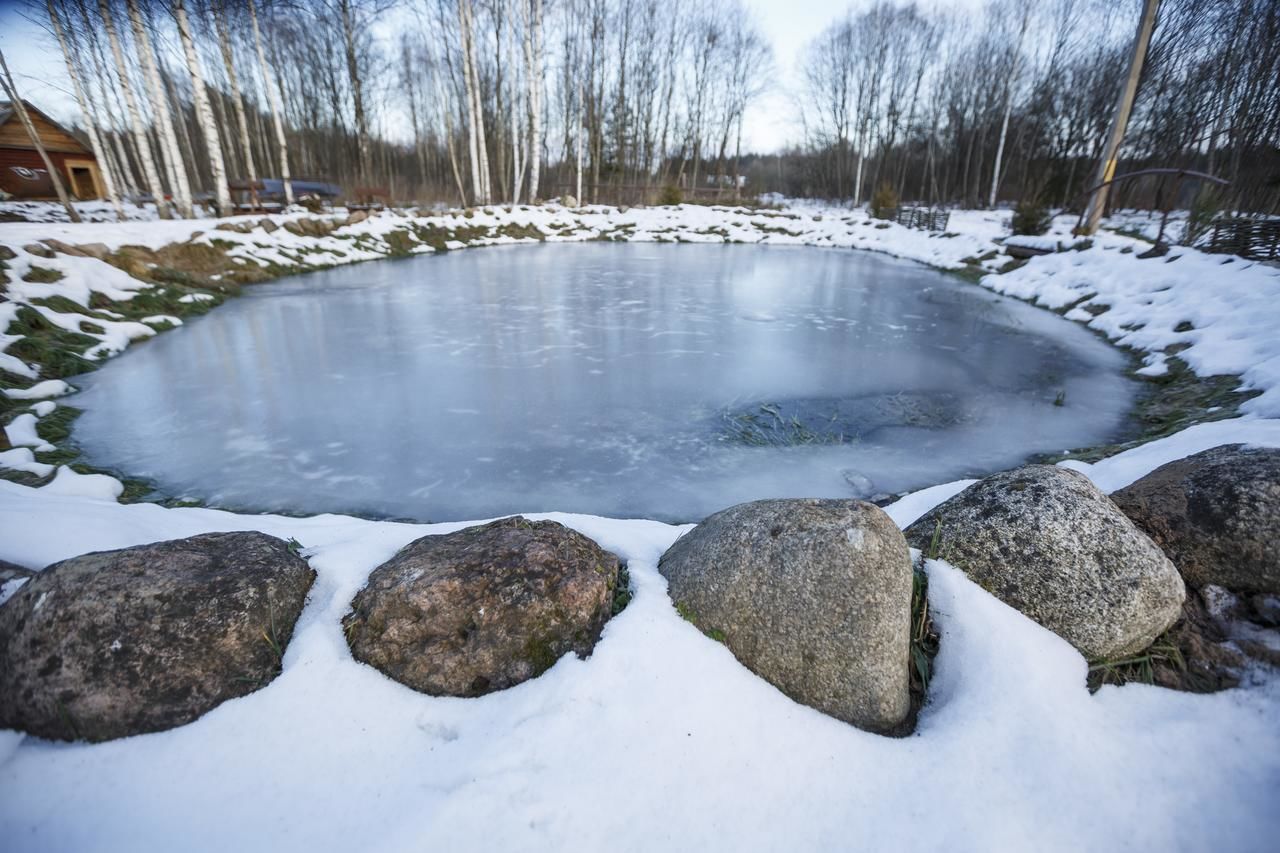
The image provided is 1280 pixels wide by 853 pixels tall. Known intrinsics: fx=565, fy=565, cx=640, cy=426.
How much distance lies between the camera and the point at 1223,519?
1.84 metres

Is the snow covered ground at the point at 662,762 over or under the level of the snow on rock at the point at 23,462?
over

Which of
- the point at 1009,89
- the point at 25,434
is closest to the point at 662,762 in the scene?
the point at 25,434

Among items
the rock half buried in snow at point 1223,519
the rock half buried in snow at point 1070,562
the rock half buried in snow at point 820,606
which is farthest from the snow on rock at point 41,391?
the rock half buried in snow at point 1223,519

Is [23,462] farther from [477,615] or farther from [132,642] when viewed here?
[477,615]

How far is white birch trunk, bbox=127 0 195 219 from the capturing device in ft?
32.6

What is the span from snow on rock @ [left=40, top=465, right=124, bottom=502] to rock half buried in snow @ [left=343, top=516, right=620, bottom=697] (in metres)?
2.64

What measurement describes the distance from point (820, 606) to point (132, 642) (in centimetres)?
184

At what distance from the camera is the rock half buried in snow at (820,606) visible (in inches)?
61.6

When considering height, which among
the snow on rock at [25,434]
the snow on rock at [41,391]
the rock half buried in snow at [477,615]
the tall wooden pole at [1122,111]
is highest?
the tall wooden pole at [1122,111]

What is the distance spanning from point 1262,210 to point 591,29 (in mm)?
23696

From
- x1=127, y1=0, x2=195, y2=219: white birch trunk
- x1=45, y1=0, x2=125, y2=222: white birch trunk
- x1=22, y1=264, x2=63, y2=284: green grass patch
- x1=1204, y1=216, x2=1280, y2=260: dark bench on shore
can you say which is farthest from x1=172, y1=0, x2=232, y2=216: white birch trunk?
x1=1204, y1=216, x2=1280, y2=260: dark bench on shore

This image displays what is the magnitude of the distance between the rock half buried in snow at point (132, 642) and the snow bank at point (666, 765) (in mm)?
62

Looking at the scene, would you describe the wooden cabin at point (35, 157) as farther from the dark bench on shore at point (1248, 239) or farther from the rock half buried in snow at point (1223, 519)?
the dark bench on shore at point (1248, 239)

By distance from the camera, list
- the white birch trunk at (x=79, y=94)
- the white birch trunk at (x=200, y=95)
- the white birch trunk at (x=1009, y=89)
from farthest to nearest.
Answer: the white birch trunk at (x=1009, y=89) → the white birch trunk at (x=79, y=94) → the white birch trunk at (x=200, y=95)
